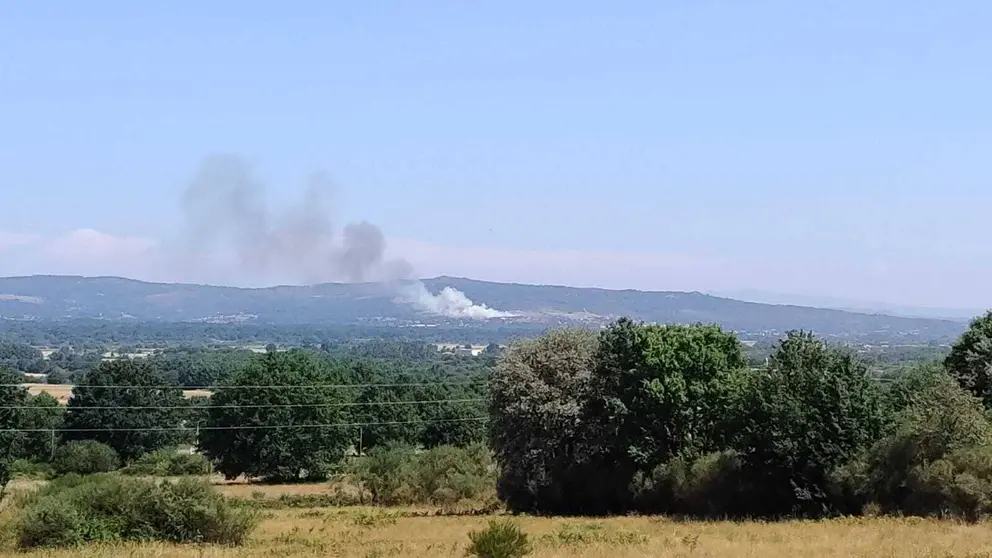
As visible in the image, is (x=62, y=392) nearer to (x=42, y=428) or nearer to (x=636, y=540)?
(x=42, y=428)

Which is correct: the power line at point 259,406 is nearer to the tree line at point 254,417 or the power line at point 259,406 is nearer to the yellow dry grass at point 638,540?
the tree line at point 254,417

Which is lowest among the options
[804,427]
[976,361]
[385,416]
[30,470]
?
[30,470]

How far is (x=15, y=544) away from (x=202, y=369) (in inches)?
5878

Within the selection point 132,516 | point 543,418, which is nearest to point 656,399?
point 543,418

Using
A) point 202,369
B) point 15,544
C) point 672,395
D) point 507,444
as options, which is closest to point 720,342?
point 672,395

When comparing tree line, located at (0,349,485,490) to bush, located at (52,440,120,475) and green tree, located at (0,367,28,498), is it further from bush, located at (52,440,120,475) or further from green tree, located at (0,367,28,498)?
bush, located at (52,440,120,475)

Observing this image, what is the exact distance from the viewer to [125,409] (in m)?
89.1

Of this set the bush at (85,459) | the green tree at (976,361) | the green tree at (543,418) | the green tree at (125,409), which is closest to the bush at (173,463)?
the bush at (85,459)

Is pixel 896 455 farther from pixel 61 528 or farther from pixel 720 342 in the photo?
pixel 61 528

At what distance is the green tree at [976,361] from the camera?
138 ft

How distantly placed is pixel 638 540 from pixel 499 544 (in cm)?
676

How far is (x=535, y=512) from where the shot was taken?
45750mm

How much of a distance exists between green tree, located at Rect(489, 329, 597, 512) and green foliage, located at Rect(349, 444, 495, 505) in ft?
34.2

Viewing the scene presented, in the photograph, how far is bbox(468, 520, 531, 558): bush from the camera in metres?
20.5
